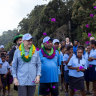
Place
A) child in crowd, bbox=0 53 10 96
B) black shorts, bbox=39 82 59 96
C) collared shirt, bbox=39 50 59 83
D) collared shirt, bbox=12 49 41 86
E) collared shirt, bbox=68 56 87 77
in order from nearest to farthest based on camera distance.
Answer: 1. collared shirt, bbox=12 49 41 86
2. collared shirt, bbox=39 50 59 83
3. black shorts, bbox=39 82 59 96
4. collared shirt, bbox=68 56 87 77
5. child in crowd, bbox=0 53 10 96

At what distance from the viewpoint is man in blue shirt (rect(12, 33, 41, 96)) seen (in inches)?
154

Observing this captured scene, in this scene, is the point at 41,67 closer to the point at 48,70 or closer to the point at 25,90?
the point at 48,70

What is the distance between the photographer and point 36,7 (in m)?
37.9

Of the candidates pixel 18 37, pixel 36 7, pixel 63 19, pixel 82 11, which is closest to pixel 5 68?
pixel 18 37

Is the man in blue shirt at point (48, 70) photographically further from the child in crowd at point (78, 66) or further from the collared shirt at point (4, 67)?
the collared shirt at point (4, 67)

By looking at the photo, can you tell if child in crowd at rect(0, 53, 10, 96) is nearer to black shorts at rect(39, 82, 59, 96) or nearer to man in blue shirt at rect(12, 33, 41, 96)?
black shorts at rect(39, 82, 59, 96)

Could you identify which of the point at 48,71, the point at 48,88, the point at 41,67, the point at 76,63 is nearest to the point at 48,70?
the point at 48,71

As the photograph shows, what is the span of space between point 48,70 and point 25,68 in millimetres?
799

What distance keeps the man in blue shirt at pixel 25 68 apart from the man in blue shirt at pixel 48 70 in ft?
1.68

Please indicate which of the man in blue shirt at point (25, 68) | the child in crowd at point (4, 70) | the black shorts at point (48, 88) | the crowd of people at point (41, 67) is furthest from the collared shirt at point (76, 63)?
the child in crowd at point (4, 70)

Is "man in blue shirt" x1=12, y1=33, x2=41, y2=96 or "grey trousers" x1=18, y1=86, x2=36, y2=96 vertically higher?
"man in blue shirt" x1=12, y1=33, x2=41, y2=96

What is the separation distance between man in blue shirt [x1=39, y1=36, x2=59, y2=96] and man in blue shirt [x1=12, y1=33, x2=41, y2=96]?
0.51 meters

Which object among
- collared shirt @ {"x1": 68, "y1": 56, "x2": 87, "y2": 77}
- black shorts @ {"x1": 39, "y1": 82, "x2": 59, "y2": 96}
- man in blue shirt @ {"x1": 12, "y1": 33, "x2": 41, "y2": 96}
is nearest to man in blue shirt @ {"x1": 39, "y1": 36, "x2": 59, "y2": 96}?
black shorts @ {"x1": 39, "y1": 82, "x2": 59, "y2": 96}

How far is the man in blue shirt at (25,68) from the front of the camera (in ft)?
12.8
